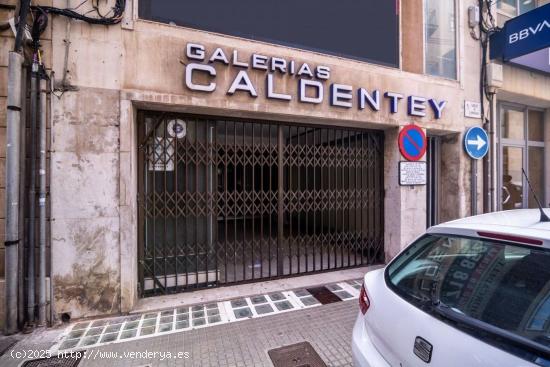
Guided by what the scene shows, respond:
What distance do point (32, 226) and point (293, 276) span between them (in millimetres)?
3806

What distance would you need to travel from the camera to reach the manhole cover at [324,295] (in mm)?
4070

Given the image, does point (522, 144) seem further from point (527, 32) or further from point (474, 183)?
point (527, 32)

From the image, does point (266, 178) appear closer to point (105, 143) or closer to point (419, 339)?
point (105, 143)

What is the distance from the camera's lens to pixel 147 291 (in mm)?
4227

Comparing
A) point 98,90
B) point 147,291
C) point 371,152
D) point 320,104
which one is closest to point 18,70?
point 98,90

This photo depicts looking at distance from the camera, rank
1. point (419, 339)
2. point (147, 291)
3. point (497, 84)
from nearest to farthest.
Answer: point (419, 339) < point (147, 291) < point (497, 84)

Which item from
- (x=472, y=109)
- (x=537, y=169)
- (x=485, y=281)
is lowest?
(x=485, y=281)

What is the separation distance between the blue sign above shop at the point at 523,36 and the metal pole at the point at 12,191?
8319 millimetres

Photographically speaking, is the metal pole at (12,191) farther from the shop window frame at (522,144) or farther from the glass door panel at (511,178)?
the glass door panel at (511,178)

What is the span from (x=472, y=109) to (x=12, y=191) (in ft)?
26.4

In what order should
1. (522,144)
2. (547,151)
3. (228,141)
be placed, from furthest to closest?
(547,151) → (522,144) → (228,141)

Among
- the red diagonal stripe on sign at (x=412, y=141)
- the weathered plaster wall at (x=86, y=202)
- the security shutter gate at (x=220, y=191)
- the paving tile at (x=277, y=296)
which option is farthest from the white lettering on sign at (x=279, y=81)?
the paving tile at (x=277, y=296)

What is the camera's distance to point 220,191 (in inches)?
183

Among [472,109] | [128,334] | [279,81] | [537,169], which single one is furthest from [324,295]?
[537,169]
